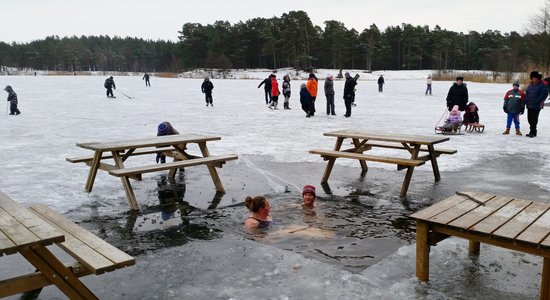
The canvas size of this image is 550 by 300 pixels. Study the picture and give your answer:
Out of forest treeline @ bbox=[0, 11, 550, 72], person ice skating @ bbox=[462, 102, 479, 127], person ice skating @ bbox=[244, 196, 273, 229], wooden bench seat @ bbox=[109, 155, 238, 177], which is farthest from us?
forest treeline @ bbox=[0, 11, 550, 72]

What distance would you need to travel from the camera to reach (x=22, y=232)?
3.07 m

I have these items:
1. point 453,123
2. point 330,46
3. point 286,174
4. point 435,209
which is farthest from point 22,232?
point 330,46

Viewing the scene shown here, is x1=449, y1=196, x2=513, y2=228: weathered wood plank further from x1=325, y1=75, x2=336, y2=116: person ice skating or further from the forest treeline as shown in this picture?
the forest treeline

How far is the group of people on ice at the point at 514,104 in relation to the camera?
42.9ft

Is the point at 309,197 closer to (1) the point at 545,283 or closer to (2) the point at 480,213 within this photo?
(2) the point at 480,213

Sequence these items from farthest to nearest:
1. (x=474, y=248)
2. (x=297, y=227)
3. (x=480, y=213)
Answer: (x=297, y=227) < (x=474, y=248) < (x=480, y=213)

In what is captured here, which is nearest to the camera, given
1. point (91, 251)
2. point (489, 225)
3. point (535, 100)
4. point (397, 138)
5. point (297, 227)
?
point (91, 251)

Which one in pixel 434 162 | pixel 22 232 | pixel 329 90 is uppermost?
pixel 329 90

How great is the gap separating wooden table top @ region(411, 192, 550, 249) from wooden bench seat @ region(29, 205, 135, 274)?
230 cm

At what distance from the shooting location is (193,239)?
205 inches

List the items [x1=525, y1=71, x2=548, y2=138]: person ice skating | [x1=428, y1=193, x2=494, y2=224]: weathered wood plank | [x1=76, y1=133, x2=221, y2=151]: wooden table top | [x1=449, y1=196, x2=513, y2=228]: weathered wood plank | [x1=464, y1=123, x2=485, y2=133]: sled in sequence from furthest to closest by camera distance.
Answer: [x1=464, y1=123, x2=485, y2=133]: sled, [x1=525, y1=71, x2=548, y2=138]: person ice skating, [x1=76, y1=133, x2=221, y2=151]: wooden table top, [x1=428, y1=193, x2=494, y2=224]: weathered wood plank, [x1=449, y1=196, x2=513, y2=228]: weathered wood plank

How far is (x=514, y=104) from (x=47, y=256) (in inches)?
537

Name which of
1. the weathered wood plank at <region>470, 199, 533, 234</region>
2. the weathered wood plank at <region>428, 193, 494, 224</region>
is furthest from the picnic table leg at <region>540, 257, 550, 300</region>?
the weathered wood plank at <region>428, 193, 494, 224</region>

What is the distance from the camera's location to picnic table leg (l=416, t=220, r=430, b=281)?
3834mm
